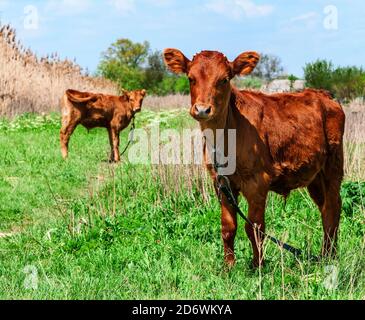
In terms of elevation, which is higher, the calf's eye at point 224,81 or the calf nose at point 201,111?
the calf's eye at point 224,81

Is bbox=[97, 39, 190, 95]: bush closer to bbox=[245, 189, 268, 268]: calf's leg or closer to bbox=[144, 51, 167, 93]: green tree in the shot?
bbox=[144, 51, 167, 93]: green tree

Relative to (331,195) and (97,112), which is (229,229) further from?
(97,112)

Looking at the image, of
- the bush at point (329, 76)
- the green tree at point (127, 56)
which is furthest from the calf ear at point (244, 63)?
the green tree at point (127, 56)

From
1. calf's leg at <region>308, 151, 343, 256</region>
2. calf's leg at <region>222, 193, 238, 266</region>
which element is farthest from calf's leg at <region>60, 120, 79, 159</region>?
calf's leg at <region>222, 193, 238, 266</region>

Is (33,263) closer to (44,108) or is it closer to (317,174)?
(317,174)

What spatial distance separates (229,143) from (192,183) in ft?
9.41

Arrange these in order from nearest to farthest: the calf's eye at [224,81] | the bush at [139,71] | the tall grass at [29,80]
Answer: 1. the calf's eye at [224,81]
2. the tall grass at [29,80]
3. the bush at [139,71]

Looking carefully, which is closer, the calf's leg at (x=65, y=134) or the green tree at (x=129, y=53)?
the calf's leg at (x=65, y=134)

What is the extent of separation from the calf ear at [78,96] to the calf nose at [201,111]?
10.5 meters

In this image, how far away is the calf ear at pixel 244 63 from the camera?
585cm

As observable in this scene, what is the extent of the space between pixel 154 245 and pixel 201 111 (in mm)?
2113

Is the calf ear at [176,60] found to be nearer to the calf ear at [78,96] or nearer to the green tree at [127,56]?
the calf ear at [78,96]

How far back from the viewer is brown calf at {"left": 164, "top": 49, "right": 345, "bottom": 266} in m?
5.62

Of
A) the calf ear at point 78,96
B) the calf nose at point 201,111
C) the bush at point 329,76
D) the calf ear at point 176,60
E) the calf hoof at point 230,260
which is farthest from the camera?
the bush at point 329,76
